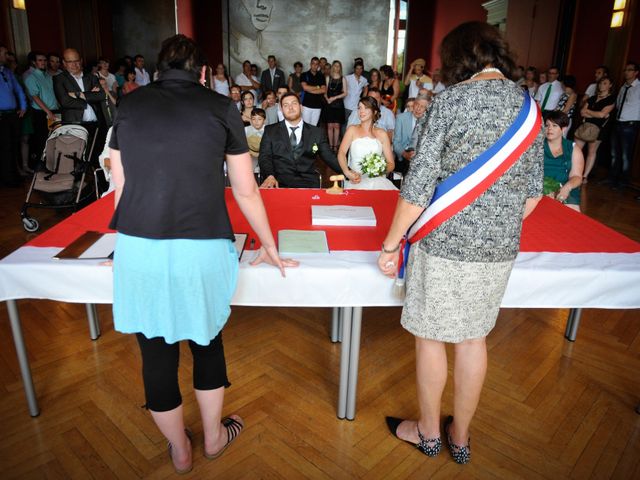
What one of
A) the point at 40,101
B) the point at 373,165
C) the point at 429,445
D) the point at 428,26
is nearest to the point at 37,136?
the point at 40,101

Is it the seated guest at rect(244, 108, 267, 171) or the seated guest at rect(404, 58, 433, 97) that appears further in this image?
the seated guest at rect(404, 58, 433, 97)

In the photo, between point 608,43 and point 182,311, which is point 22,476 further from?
point 608,43

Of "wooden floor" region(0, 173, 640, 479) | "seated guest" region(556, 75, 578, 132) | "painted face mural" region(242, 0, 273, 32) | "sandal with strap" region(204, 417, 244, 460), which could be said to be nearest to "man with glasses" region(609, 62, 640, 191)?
"seated guest" region(556, 75, 578, 132)

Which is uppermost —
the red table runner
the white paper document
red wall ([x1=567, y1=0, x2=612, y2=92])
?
red wall ([x1=567, y1=0, x2=612, y2=92])

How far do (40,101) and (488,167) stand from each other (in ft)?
23.3

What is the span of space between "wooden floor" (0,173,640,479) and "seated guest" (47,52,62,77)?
5432 mm

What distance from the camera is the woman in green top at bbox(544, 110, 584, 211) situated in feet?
11.4

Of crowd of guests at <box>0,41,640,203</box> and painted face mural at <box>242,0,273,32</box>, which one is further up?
painted face mural at <box>242,0,273,32</box>

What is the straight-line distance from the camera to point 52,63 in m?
7.35

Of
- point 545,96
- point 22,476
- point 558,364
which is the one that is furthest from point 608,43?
point 22,476

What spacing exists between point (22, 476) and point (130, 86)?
343 inches

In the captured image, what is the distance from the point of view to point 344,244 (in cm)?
208

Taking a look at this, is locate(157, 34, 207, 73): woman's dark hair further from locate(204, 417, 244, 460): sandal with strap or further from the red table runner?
locate(204, 417, 244, 460): sandal with strap

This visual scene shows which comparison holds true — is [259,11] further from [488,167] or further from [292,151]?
[488,167]
